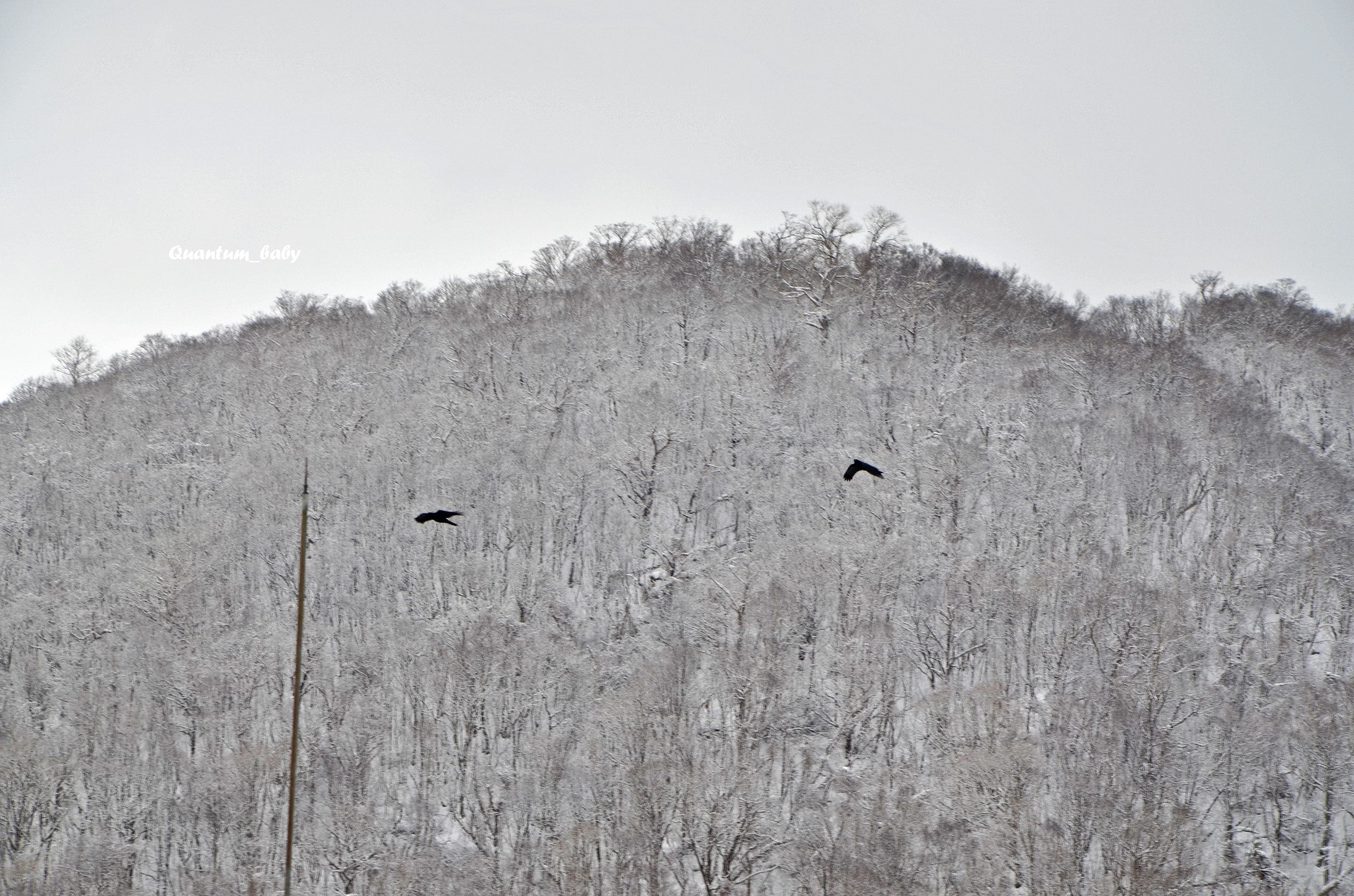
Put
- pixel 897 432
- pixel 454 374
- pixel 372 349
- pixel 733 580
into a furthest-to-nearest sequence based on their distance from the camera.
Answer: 1. pixel 372 349
2. pixel 454 374
3. pixel 897 432
4. pixel 733 580

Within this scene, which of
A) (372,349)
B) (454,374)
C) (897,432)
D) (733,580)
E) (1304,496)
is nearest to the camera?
(733,580)

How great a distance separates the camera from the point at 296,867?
5284cm

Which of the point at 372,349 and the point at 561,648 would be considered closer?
the point at 561,648

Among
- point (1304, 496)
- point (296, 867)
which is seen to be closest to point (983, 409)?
point (1304, 496)

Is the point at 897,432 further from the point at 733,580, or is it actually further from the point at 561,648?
the point at 561,648

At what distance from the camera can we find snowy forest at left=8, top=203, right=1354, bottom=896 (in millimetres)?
53656

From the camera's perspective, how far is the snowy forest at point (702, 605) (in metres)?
53.7

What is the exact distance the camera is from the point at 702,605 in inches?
2670

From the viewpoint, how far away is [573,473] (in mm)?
79750

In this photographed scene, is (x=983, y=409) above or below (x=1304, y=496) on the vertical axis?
above

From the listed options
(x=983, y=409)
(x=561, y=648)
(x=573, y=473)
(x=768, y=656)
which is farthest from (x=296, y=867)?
(x=983, y=409)

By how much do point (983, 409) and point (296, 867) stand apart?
5134 cm

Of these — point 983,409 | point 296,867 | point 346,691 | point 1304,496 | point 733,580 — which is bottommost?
point 296,867

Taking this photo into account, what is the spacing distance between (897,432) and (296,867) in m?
45.6
